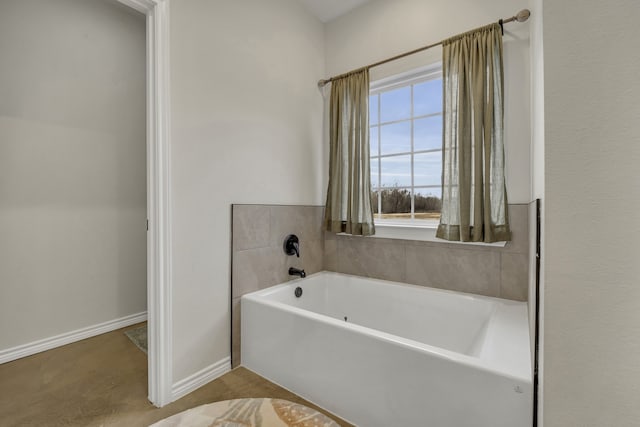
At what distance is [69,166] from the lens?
92.5 inches

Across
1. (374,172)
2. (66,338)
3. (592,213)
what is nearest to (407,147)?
Result: (374,172)

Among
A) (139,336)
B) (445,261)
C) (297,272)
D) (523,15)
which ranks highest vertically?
(523,15)

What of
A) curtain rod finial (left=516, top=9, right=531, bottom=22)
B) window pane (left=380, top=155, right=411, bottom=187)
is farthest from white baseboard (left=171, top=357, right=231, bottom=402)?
curtain rod finial (left=516, top=9, right=531, bottom=22)

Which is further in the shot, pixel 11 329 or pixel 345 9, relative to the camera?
pixel 345 9

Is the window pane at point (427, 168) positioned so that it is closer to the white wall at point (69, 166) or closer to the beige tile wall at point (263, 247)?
the beige tile wall at point (263, 247)

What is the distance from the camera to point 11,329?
2072 millimetres

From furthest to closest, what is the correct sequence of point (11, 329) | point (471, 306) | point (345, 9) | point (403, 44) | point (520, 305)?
1. point (345, 9)
2. point (403, 44)
3. point (11, 329)
4. point (471, 306)
5. point (520, 305)

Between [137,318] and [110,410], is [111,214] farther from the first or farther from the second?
[110,410]

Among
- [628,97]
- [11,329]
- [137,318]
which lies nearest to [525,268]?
[628,97]

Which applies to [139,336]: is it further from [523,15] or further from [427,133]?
[523,15]

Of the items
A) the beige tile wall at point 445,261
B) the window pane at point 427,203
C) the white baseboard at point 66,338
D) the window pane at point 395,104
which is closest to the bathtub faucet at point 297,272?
the beige tile wall at point 445,261

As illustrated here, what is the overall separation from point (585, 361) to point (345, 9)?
2884 millimetres

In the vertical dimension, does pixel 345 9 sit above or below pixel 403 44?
above

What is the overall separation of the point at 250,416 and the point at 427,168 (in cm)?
203
